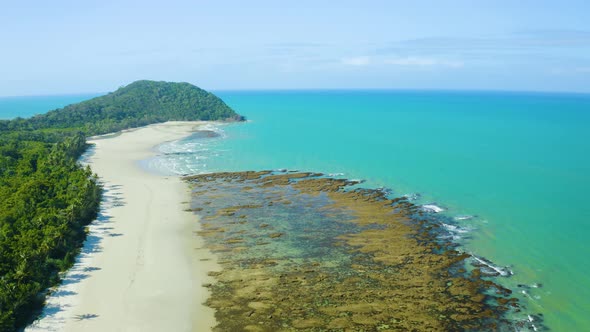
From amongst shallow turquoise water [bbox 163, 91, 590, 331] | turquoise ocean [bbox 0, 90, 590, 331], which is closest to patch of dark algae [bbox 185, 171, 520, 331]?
turquoise ocean [bbox 0, 90, 590, 331]

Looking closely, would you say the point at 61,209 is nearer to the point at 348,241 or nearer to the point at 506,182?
the point at 348,241

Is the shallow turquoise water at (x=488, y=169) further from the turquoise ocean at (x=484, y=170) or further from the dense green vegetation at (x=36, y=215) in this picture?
the dense green vegetation at (x=36, y=215)

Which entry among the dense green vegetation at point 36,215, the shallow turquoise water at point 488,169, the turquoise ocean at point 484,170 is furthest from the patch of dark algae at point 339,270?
the dense green vegetation at point 36,215

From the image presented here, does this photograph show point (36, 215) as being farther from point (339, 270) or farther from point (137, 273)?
point (339, 270)

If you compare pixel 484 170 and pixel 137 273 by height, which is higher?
pixel 484 170

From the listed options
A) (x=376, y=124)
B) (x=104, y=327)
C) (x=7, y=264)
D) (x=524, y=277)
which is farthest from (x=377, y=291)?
(x=376, y=124)

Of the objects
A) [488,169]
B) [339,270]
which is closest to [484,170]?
[488,169]
